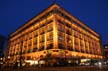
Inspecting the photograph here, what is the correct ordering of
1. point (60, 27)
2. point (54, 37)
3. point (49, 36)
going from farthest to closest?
1. point (60, 27)
2. point (49, 36)
3. point (54, 37)

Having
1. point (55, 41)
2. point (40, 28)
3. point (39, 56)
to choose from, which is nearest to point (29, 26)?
point (40, 28)

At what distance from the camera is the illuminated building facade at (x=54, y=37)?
2356 inches

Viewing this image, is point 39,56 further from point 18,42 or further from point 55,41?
point 18,42

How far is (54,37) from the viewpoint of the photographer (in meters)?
59.3

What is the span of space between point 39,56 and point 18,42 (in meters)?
34.1

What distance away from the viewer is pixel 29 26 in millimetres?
85625

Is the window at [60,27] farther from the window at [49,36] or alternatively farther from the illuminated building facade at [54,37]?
the window at [49,36]

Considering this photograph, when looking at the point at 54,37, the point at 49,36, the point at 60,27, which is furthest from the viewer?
the point at 60,27

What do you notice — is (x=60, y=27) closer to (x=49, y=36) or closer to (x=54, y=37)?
(x=49, y=36)

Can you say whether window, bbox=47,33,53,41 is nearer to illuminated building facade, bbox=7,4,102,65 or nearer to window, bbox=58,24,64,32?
illuminated building facade, bbox=7,4,102,65

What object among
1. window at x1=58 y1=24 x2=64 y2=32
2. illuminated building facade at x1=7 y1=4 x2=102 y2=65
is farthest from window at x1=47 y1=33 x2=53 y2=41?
window at x1=58 y1=24 x2=64 y2=32

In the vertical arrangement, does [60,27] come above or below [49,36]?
above

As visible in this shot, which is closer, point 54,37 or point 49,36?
point 54,37

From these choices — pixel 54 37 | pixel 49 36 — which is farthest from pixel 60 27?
pixel 54 37
